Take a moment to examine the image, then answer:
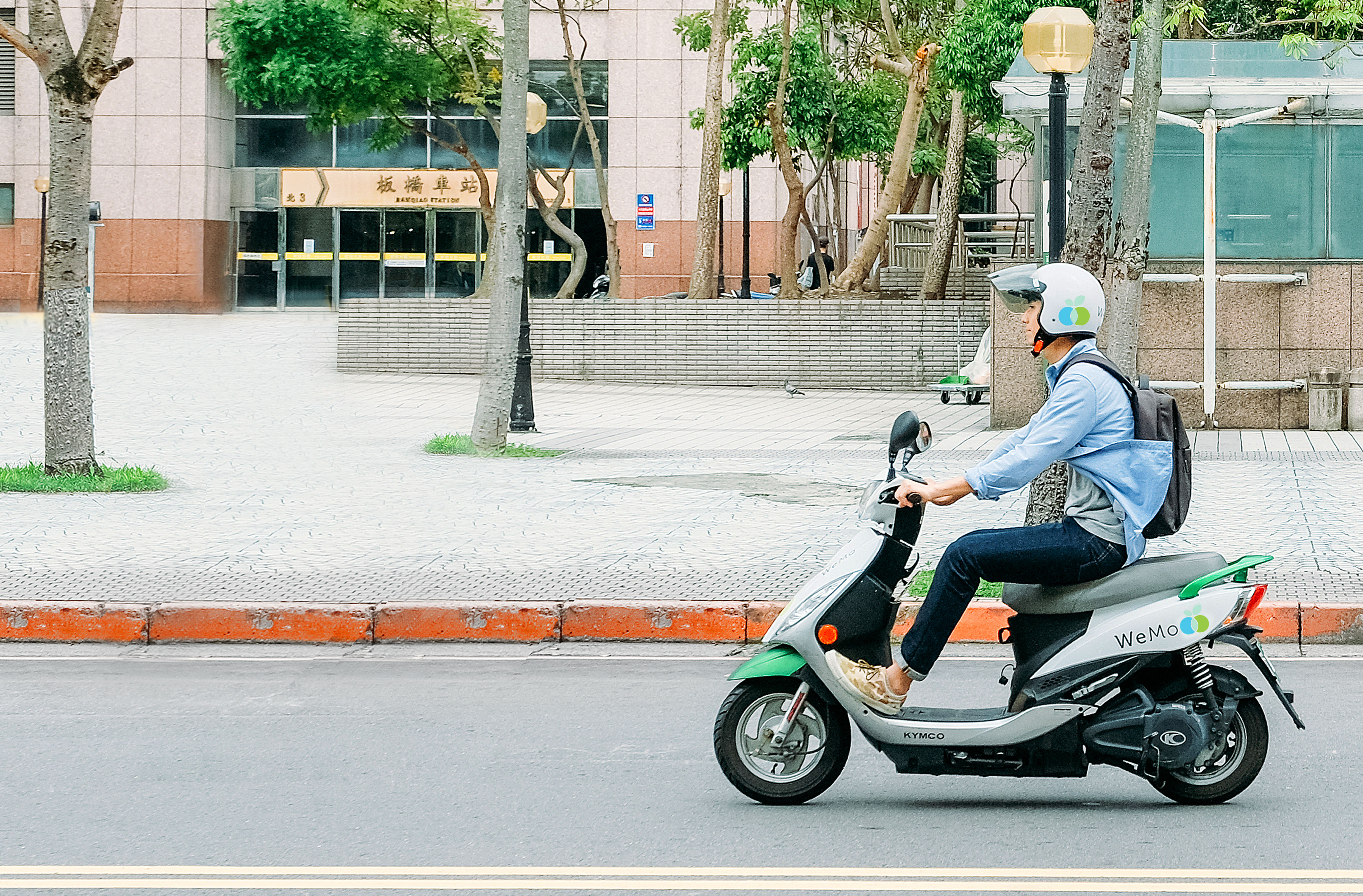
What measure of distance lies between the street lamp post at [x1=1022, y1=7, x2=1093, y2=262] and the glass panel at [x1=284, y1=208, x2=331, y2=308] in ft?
→ 105

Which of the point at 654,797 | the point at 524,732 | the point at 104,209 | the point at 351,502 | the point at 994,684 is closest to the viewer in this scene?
the point at 654,797

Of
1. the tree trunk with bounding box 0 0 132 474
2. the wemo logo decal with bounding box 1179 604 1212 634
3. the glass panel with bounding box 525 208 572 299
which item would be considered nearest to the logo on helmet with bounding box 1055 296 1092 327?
the wemo logo decal with bounding box 1179 604 1212 634

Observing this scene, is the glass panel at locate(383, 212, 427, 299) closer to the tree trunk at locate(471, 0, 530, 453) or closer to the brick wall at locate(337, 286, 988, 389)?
the brick wall at locate(337, 286, 988, 389)

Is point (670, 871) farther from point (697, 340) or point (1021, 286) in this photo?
point (697, 340)

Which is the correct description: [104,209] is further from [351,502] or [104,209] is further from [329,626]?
[329,626]

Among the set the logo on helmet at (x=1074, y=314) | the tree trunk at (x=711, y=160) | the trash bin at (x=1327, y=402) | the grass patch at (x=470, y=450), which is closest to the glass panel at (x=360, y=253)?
the tree trunk at (x=711, y=160)

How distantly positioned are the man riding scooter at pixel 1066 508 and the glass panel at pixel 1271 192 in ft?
43.8

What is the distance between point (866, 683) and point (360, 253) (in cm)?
3915

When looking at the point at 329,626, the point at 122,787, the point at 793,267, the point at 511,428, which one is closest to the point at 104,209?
the point at 793,267

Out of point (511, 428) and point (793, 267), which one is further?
point (793, 267)

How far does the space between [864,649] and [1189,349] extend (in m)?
13.4

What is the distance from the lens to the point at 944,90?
3139cm

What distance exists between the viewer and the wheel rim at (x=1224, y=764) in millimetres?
5461

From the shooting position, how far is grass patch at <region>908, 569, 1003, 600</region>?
29.4 feet
